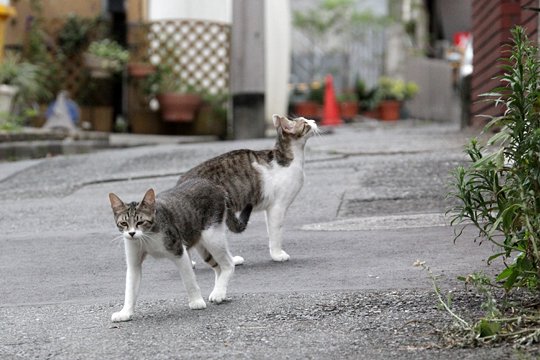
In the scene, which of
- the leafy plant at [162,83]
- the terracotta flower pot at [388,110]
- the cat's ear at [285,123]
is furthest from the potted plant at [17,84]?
the terracotta flower pot at [388,110]

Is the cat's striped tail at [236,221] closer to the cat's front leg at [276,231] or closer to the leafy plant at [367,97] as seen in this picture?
the cat's front leg at [276,231]

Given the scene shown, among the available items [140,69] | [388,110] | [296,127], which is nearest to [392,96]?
[388,110]

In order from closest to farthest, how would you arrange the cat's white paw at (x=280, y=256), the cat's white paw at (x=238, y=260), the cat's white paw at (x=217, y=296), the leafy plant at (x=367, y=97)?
the cat's white paw at (x=217, y=296), the cat's white paw at (x=238, y=260), the cat's white paw at (x=280, y=256), the leafy plant at (x=367, y=97)

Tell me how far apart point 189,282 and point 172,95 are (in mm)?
11466

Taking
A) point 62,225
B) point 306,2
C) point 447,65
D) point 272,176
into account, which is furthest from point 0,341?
point 306,2

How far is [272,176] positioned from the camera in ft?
21.6

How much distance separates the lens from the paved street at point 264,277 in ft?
Result: 14.7

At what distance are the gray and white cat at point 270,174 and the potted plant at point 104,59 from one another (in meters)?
10.5

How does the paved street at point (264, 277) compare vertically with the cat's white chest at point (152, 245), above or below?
below

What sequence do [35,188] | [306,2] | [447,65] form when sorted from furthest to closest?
[306,2]
[447,65]
[35,188]

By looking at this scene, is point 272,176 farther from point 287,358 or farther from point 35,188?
point 35,188

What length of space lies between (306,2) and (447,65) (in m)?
11.9

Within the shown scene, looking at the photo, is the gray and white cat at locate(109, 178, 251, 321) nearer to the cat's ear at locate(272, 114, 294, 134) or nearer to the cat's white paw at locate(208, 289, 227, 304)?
the cat's white paw at locate(208, 289, 227, 304)

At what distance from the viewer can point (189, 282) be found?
16.7 feet
